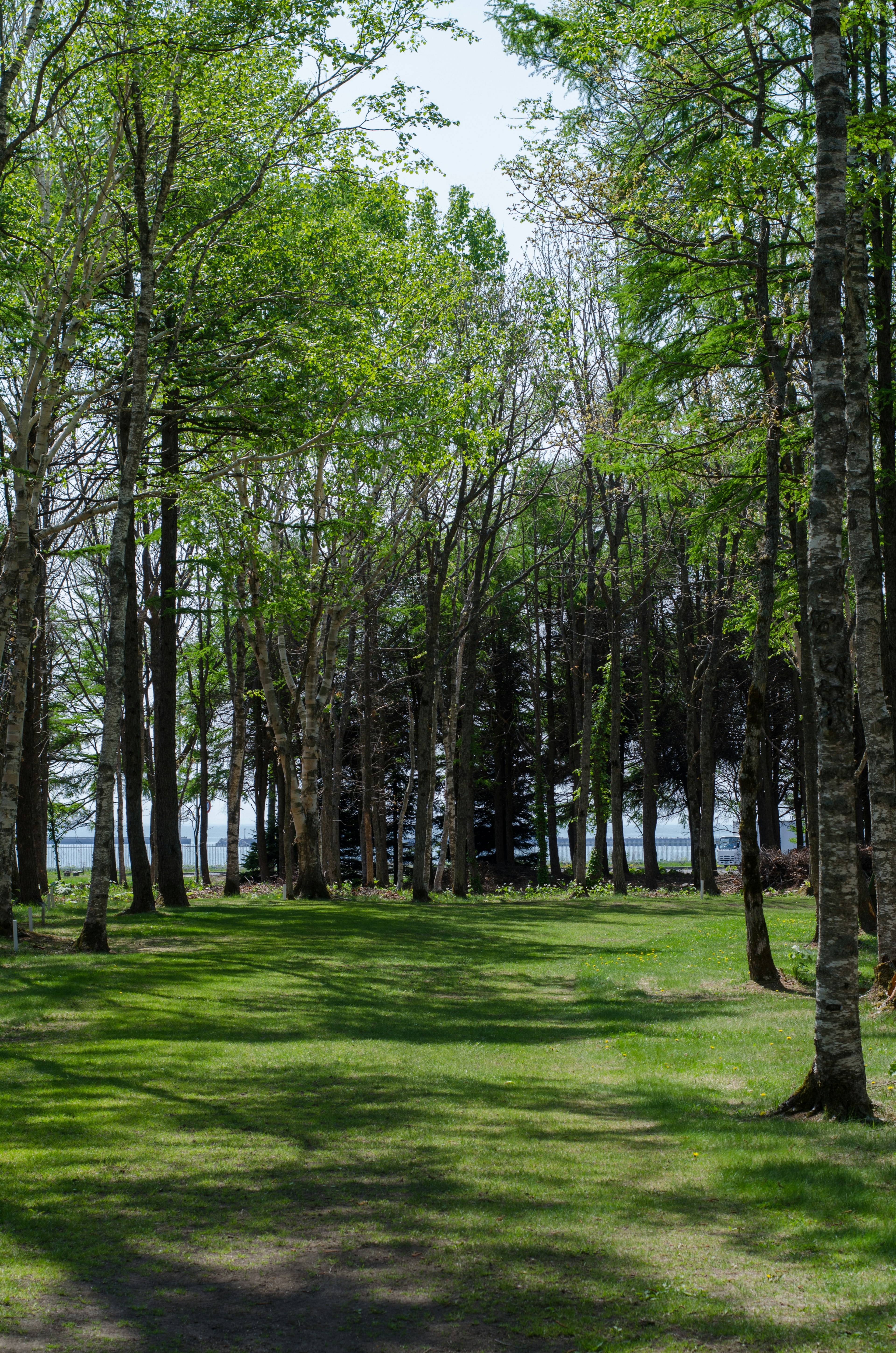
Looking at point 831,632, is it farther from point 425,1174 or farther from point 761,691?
point 761,691

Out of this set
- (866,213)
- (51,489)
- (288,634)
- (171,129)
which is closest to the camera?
(866,213)

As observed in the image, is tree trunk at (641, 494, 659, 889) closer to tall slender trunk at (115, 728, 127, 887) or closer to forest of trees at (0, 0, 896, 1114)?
forest of trees at (0, 0, 896, 1114)

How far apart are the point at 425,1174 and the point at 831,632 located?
4252 millimetres

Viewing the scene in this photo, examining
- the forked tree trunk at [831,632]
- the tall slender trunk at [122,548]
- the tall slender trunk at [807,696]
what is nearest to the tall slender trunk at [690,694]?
the tall slender trunk at [807,696]

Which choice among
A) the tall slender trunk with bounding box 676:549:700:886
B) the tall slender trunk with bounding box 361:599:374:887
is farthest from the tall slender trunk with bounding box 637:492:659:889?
the tall slender trunk with bounding box 361:599:374:887

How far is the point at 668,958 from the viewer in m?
16.4

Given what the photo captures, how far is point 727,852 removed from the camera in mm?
61500

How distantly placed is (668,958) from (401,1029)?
21.4ft

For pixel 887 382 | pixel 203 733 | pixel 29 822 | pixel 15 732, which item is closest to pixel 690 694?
pixel 203 733

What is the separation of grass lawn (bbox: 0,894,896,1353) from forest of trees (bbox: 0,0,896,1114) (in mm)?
1558

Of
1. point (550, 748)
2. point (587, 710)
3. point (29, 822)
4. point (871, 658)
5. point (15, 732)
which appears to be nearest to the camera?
point (871, 658)

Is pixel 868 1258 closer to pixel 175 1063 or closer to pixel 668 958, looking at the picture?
pixel 175 1063

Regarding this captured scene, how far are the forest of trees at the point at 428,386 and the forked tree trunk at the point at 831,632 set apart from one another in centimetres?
3

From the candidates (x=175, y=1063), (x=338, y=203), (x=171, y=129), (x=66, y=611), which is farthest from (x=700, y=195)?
(x=66, y=611)
